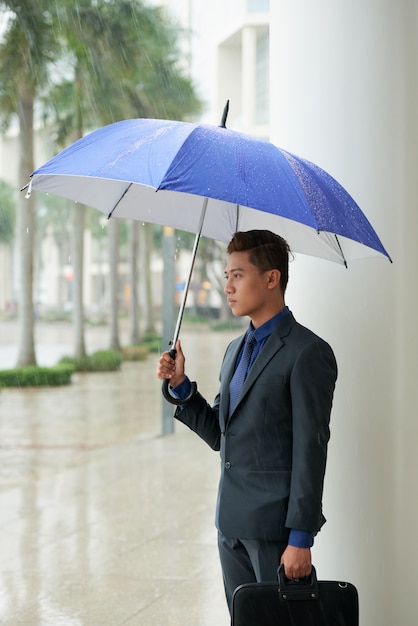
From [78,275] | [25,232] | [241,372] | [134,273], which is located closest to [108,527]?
[241,372]

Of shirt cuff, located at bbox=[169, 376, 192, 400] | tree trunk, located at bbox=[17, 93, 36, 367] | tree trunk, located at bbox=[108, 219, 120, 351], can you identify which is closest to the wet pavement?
shirt cuff, located at bbox=[169, 376, 192, 400]

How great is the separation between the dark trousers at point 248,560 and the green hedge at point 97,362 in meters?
22.9

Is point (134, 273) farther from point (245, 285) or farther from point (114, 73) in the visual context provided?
point (245, 285)

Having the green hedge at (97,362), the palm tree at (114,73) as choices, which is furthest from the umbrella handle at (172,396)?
the green hedge at (97,362)

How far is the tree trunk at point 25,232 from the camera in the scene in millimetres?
22016

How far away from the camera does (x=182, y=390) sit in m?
3.11

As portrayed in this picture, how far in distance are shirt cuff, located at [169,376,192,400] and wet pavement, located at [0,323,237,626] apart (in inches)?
81.0

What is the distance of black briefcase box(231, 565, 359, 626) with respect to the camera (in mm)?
2637

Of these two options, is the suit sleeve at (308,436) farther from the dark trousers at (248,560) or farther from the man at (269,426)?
the dark trousers at (248,560)

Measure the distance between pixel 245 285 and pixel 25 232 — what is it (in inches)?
772

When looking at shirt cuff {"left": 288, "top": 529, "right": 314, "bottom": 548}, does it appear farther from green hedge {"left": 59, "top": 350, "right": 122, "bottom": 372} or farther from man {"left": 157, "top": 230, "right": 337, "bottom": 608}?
green hedge {"left": 59, "top": 350, "right": 122, "bottom": 372}

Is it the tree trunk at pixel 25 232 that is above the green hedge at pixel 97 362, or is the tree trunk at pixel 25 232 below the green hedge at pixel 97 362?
above

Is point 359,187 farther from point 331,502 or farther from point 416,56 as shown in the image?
point 331,502

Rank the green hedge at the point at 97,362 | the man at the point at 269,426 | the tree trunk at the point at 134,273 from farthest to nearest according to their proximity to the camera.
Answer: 1. the tree trunk at the point at 134,273
2. the green hedge at the point at 97,362
3. the man at the point at 269,426
